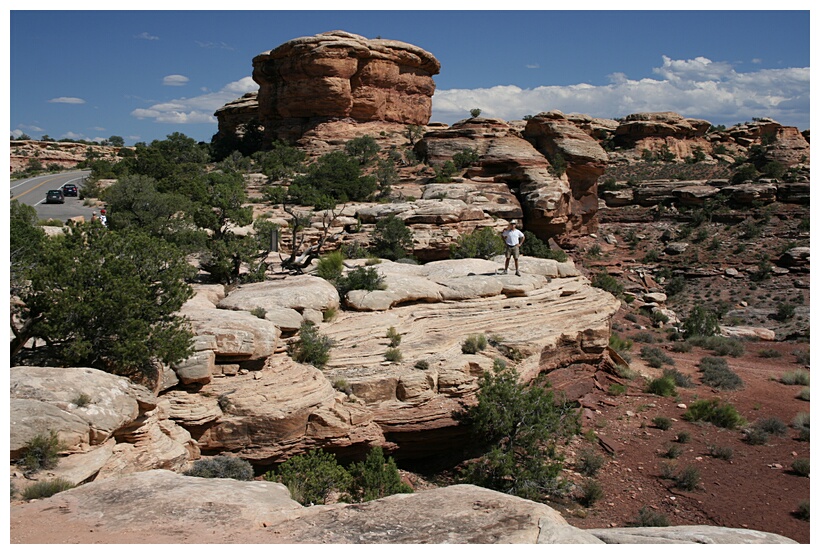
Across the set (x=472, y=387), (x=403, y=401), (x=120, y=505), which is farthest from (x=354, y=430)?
(x=120, y=505)

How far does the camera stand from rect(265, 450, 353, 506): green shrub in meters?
9.87

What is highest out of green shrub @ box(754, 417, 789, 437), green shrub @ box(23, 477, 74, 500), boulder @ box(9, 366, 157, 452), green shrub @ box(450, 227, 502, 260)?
green shrub @ box(450, 227, 502, 260)

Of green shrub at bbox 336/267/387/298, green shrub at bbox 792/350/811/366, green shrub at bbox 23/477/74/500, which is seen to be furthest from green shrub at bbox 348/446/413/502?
green shrub at bbox 792/350/811/366

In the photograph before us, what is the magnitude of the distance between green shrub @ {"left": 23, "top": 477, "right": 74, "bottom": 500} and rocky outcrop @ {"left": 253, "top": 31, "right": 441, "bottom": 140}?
127ft

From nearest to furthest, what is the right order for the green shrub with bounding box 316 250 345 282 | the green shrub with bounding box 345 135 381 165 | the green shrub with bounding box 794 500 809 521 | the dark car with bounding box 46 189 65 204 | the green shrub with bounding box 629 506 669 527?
the green shrub with bounding box 629 506 669 527 → the green shrub with bounding box 794 500 809 521 → the green shrub with bounding box 316 250 345 282 → the dark car with bounding box 46 189 65 204 → the green shrub with bounding box 345 135 381 165

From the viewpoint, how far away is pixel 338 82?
4306cm

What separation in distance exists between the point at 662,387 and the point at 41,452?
15.6 metres

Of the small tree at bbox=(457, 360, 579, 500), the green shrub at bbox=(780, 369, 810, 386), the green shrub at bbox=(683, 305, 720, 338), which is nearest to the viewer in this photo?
the small tree at bbox=(457, 360, 579, 500)

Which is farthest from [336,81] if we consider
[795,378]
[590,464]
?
[590,464]

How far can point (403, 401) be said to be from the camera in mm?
12711

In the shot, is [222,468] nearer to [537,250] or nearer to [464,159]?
[537,250]

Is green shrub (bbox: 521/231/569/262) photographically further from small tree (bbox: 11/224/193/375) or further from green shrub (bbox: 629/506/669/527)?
small tree (bbox: 11/224/193/375)

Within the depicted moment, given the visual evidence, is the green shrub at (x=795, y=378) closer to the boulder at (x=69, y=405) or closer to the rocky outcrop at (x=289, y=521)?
the rocky outcrop at (x=289, y=521)

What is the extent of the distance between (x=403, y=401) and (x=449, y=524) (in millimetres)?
6415
